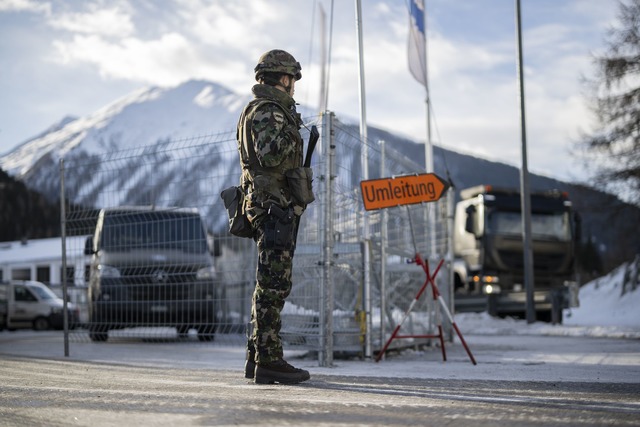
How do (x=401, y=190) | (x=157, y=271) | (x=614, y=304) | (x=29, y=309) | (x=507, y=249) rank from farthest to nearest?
(x=614, y=304), (x=29, y=309), (x=507, y=249), (x=157, y=271), (x=401, y=190)

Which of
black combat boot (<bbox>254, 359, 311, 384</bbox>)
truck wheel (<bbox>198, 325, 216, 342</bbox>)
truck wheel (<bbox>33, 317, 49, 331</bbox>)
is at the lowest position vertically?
truck wheel (<bbox>33, 317, 49, 331</bbox>)

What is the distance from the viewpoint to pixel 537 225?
2047cm

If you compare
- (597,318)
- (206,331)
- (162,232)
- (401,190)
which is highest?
(401,190)

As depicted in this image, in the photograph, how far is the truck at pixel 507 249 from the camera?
1950cm

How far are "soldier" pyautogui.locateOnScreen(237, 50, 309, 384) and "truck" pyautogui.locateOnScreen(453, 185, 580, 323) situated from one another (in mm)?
14091

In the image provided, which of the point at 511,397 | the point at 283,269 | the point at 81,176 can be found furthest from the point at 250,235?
the point at 81,176

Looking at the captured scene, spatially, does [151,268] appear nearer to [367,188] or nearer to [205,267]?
[205,267]

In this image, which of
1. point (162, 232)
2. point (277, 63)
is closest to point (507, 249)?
point (162, 232)

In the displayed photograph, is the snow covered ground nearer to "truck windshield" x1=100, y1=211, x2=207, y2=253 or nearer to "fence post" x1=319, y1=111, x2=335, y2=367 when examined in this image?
"fence post" x1=319, y1=111, x2=335, y2=367

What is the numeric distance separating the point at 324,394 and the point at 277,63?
2213 millimetres

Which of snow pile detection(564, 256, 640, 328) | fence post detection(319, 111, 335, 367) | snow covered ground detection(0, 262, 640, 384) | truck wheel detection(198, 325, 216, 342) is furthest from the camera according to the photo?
snow pile detection(564, 256, 640, 328)

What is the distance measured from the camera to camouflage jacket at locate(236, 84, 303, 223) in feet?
18.1

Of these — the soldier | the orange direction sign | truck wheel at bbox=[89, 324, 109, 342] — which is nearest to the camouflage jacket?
the soldier

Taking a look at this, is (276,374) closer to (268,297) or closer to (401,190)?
(268,297)
